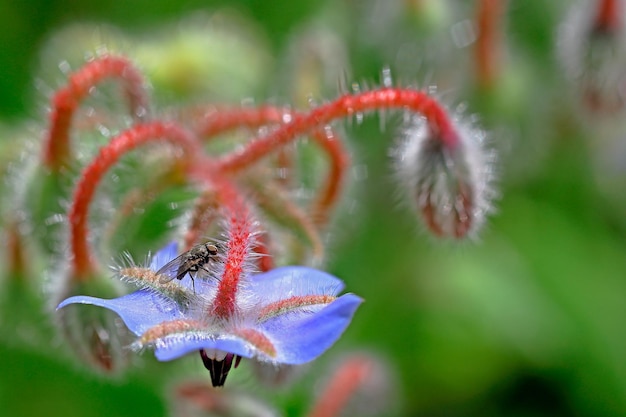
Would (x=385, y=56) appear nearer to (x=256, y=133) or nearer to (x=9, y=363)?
(x=256, y=133)

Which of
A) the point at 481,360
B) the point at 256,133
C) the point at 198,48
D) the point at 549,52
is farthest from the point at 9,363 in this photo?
the point at 549,52

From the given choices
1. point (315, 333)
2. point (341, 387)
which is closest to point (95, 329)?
point (315, 333)

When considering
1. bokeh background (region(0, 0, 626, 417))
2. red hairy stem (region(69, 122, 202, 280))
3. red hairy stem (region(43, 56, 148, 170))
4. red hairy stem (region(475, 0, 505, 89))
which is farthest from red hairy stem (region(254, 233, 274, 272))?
red hairy stem (region(475, 0, 505, 89))

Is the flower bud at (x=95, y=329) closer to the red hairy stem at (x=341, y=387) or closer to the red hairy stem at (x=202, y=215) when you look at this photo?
the red hairy stem at (x=202, y=215)

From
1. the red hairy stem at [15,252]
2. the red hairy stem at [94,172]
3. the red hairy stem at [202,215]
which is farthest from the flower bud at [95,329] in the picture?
the red hairy stem at [15,252]

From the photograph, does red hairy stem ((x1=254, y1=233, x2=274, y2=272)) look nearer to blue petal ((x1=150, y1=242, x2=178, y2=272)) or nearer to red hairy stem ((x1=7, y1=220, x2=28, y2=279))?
blue petal ((x1=150, y1=242, x2=178, y2=272))

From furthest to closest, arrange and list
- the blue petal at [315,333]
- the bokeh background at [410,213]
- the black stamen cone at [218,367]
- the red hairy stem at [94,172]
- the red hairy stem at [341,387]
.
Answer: the bokeh background at [410,213]
the red hairy stem at [341,387]
the red hairy stem at [94,172]
the black stamen cone at [218,367]
the blue petal at [315,333]
